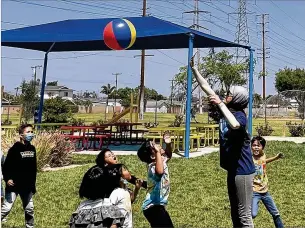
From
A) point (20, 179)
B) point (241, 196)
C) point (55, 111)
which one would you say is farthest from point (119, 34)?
point (55, 111)

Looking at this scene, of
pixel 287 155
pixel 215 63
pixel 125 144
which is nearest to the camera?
pixel 287 155

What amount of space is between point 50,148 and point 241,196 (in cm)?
822

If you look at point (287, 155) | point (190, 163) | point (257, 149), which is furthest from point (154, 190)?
point (287, 155)

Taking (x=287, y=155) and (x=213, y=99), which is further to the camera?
(x=287, y=155)

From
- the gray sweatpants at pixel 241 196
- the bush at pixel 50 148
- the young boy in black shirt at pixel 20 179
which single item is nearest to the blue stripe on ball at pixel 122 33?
the bush at pixel 50 148

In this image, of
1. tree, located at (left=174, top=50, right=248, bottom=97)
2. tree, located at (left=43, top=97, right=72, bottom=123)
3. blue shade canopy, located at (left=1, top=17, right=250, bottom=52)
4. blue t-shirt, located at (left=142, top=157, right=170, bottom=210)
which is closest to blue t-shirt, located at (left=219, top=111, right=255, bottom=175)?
blue t-shirt, located at (left=142, top=157, right=170, bottom=210)

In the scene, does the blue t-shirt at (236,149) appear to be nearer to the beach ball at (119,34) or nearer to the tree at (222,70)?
the beach ball at (119,34)

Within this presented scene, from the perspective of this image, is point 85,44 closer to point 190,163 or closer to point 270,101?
point 190,163

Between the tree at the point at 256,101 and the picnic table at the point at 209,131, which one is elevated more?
the tree at the point at 256,101

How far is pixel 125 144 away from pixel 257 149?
12626 mm

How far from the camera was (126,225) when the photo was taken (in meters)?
4.42

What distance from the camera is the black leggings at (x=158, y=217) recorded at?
193 inches

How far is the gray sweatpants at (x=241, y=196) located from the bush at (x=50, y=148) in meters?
7.72

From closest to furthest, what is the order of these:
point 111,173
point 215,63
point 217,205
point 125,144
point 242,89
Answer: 1. point 111,173
2. point 242,89
3. point 217,205
4. point 125,144
5. point 215,63
